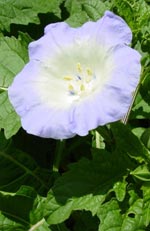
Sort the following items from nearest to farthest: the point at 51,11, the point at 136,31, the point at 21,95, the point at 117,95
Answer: the point at 117,95
the point at 21,95
the point at 136,31
the point at 51,11

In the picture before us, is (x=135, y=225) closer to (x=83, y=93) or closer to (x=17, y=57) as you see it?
(x=83, y=93)

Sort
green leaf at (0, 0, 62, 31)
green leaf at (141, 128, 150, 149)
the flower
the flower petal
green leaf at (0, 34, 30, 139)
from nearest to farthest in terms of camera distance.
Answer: the flower → the flower petal → green leaf at (141, 128, 150, 149) → green leaf at (0, 34, 30, 139) → green leaf at (0, 0, 62, 31)

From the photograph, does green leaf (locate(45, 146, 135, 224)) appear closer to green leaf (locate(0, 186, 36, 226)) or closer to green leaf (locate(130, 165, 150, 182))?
green leaf (locate(130, 165, 150, 182))

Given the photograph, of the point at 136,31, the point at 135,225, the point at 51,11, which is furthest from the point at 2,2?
the point at 135,225

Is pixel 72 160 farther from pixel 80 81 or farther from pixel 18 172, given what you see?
pixel 80 81

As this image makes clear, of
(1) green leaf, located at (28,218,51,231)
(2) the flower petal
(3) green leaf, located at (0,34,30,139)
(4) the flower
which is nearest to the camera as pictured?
(4) the flower

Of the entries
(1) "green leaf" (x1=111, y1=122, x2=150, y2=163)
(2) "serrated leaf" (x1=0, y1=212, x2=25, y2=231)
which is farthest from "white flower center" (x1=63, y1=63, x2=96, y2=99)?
(2) "serrated leaf" (x1=0, y1=212, x2=25, y2=231)

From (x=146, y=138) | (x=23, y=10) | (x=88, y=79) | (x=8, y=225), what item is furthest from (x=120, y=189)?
(x=23, y=10)
